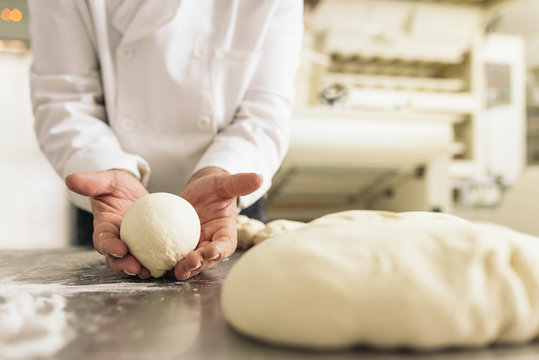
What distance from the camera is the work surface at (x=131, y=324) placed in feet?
1.43

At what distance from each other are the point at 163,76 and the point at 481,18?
381 cm

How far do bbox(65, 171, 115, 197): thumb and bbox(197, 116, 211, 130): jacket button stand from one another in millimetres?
407

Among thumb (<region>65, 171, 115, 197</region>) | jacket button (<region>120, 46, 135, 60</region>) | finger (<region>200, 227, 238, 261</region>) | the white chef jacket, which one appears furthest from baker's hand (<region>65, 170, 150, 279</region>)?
jacket button (<region>120, 46, 135, 60</region>)

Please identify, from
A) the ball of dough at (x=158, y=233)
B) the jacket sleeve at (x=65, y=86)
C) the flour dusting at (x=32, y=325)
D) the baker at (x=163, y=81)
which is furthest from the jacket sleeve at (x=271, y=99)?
the flour dusting at (x=32, y=325)

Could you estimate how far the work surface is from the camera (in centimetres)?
44

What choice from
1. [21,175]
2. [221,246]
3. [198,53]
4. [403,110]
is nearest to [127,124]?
[198,53]

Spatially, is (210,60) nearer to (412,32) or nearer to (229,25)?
(229,25)

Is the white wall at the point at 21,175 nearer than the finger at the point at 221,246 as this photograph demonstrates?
No

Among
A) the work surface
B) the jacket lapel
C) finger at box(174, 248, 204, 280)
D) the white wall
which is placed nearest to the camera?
the work surface

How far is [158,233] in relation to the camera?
0.77m

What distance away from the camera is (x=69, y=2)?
1.24m

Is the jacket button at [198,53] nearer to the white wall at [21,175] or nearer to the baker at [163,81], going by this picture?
the baker at [163,81]

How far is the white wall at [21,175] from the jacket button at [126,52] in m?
2.05

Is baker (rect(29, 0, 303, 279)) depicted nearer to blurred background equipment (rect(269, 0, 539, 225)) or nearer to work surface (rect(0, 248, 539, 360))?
work surface (rect(0, 248, 539, 360))
